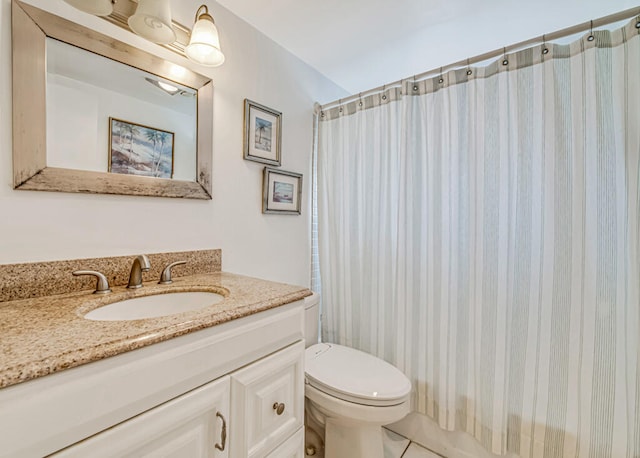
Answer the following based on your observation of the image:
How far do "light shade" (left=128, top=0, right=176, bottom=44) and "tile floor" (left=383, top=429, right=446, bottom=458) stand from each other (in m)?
2.05

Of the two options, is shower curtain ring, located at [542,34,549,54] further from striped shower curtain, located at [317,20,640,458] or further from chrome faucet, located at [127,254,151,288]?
chrome faucet, located at [127,254,151,288]

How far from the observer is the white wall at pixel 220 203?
0.83 metres

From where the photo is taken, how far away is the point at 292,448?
896mm

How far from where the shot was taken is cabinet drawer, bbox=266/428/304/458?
2.77 feet

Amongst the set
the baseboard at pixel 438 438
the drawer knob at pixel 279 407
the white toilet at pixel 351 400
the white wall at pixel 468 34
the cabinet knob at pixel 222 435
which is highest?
the white wall at pixel 468 34

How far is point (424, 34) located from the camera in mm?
1426

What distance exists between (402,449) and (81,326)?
1.57m

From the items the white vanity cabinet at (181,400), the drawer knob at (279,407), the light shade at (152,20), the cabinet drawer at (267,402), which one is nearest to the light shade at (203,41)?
the light shade at (152,20)

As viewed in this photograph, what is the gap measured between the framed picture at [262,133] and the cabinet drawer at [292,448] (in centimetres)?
117

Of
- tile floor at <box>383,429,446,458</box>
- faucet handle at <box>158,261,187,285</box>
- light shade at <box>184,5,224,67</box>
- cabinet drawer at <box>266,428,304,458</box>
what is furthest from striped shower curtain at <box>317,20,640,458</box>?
faucet handle at <box>158,261,187,285</box>

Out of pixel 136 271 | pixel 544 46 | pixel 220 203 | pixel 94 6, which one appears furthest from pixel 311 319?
pixel 544 46

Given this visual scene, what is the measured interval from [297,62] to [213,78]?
63cm

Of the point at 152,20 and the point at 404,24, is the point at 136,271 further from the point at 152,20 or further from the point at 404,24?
the point at 404,24

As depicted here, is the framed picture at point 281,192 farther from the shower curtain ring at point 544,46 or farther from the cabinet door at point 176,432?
the shower curtain ring at point 544,46
